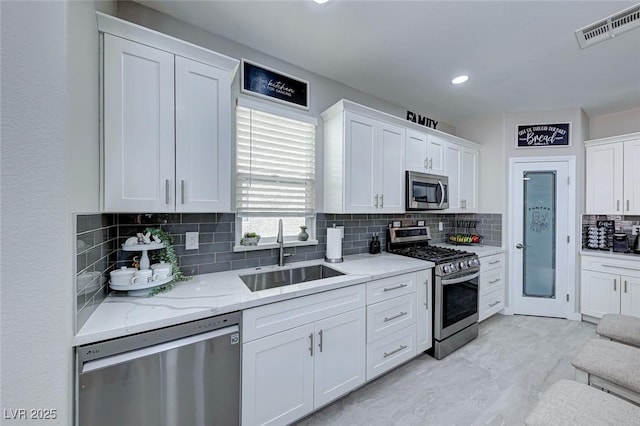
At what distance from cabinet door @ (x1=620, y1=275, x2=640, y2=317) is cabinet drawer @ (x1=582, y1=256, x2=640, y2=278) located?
71 mm

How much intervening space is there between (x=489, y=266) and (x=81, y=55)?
420cm

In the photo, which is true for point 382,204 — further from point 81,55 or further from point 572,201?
point 572,201

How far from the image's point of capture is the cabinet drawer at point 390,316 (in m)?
2.05

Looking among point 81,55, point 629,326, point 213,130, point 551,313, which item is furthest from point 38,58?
point 551,313

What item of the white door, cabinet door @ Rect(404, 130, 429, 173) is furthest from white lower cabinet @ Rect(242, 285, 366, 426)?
the white door

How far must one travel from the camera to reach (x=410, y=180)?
9.34 feet

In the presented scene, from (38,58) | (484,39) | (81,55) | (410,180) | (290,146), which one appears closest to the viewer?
(38,58)

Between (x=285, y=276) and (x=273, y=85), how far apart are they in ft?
5.63

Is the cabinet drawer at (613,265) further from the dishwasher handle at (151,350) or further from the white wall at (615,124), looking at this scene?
the dishwasher handle at (151,350)

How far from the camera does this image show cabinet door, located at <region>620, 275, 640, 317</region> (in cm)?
299

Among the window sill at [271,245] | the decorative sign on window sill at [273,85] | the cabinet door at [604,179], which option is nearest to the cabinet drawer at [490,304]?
the cabinet door at [604,179]

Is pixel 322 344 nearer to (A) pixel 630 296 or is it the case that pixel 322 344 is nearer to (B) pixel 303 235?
(B) pixel 303 235

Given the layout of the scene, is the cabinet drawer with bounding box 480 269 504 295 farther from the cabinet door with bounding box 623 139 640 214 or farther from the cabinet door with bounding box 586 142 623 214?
the cabinet door with bounding box 623 139 640 214

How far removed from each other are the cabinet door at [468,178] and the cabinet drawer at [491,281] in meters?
0.95
